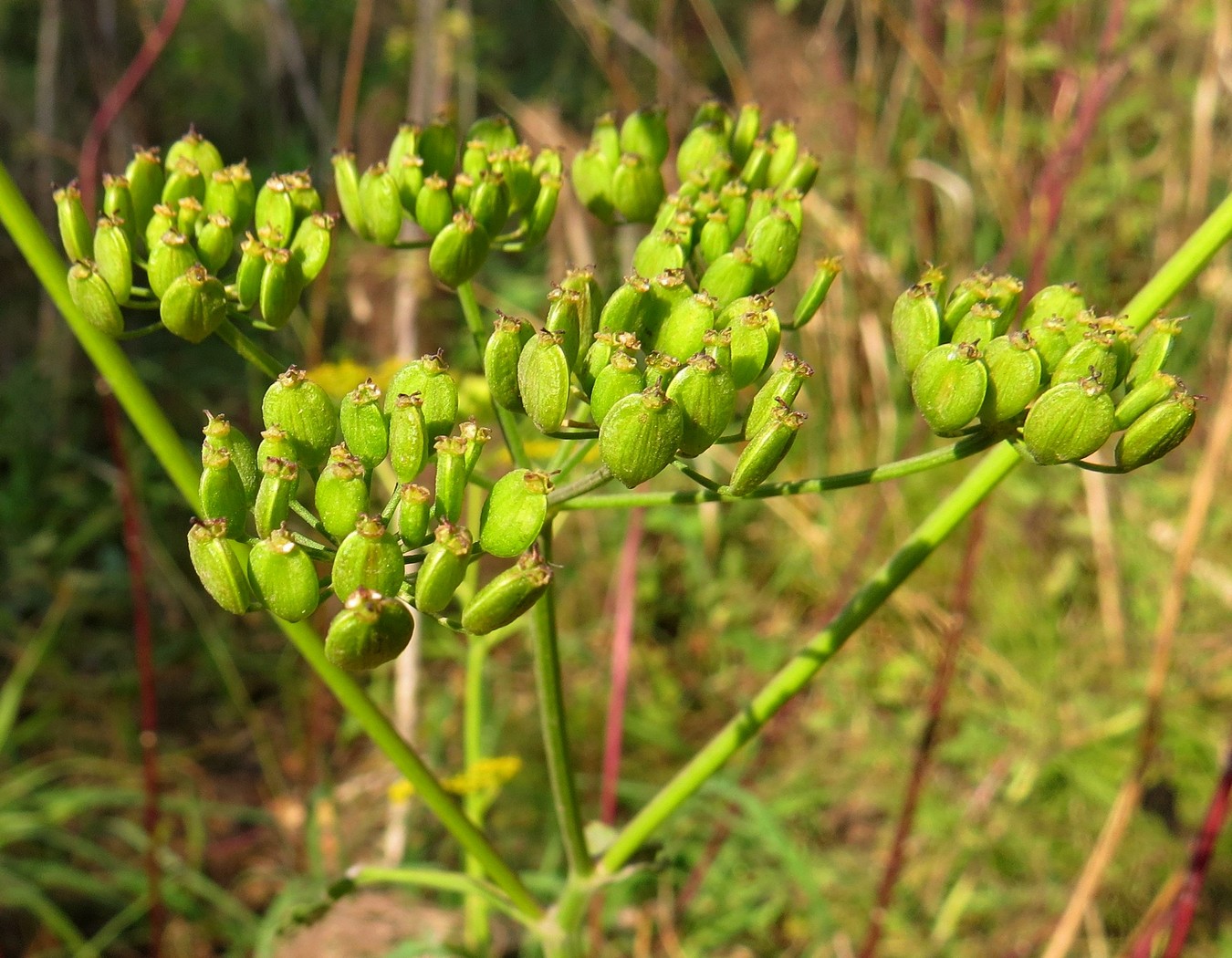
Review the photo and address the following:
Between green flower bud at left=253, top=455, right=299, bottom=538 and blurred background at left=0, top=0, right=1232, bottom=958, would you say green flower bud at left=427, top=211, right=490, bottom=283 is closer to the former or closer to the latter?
green flower bud at left=253, top=455, right=299, bottom=538

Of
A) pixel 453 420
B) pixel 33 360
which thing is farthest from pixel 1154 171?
pixel 33 360

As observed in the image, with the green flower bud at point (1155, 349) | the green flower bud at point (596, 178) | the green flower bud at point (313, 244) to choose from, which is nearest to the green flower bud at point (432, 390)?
the green flower bud at point (313, 244)

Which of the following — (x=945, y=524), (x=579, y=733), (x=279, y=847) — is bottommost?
(x=279, y=847)

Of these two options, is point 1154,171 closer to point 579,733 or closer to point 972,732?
point 972,732

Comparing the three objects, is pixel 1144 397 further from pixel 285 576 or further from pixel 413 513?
pixel 285 576

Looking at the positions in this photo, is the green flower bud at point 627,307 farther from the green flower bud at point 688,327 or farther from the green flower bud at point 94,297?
the green flower bud at point 94,297

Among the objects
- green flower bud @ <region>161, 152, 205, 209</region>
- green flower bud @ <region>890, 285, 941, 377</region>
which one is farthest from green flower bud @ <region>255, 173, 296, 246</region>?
green flower bud @ <region>890, 285, 941, 377</region>
